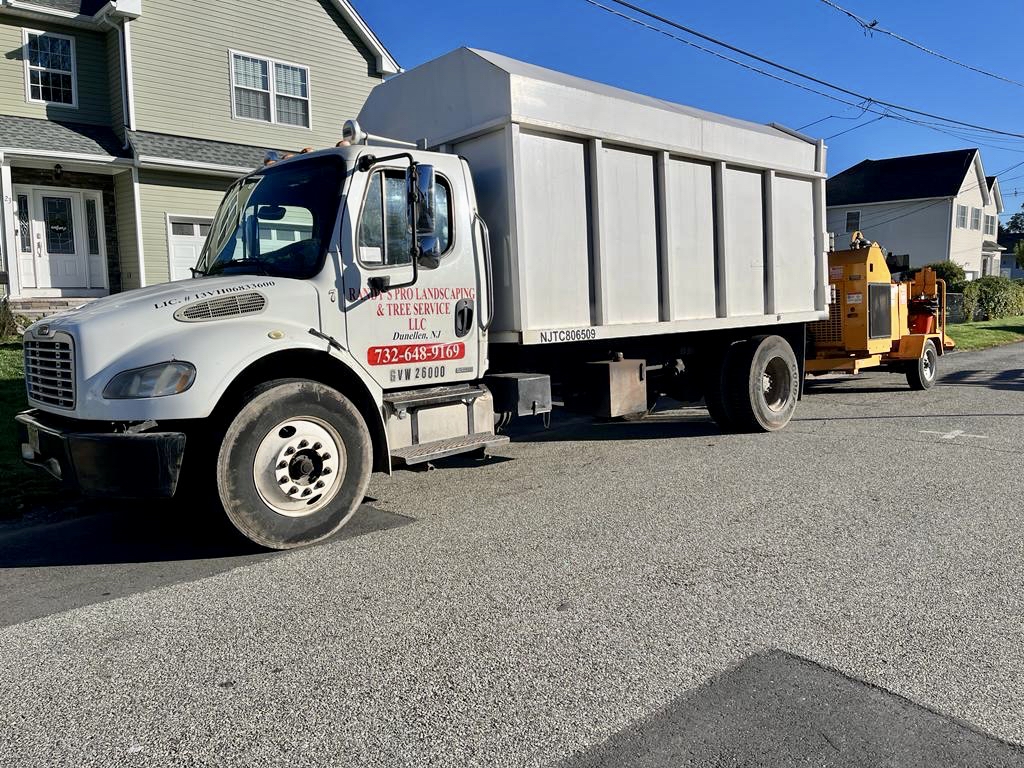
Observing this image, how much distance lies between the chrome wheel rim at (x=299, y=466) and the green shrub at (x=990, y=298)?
99.8 feet

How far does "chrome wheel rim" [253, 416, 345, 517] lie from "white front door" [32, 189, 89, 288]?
14.7 metres

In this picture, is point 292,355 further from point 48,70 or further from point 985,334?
point 985,334

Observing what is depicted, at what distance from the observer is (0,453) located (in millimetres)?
7723

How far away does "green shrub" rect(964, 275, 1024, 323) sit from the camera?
30.8 meters

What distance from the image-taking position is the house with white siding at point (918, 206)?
44.2 m

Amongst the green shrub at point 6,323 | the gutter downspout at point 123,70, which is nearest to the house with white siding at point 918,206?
the gutter downspout at point 123,70

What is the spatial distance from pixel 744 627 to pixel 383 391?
321 centimetres

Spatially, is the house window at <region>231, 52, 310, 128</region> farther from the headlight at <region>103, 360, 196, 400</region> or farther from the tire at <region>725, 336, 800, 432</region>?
the headlight at <region>103, 360, 196, 400</region>

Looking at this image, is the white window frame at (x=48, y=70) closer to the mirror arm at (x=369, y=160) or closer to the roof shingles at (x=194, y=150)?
the roof shingles at (x=194, y=150)

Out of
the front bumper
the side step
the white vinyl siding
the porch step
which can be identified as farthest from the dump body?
the white vinyl siding

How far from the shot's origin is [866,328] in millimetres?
12492

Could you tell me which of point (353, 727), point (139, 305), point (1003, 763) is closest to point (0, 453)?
point (139, 305)

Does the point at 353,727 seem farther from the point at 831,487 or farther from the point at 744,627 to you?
the point at 831,487

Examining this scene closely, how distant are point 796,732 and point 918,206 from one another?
1879 inches
